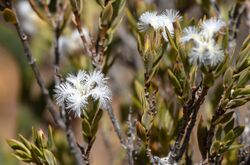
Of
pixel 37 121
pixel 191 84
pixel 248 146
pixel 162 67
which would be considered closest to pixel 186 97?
pixel 191 84

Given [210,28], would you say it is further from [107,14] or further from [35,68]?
[35,68]

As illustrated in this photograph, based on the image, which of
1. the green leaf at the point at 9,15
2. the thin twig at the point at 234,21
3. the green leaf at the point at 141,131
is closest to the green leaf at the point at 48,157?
the green leaf at the point at 141,131

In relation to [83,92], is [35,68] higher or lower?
higher

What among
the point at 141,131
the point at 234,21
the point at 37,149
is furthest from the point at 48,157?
the point at 234,21

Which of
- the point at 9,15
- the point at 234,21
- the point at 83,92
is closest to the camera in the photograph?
the point at 83,92

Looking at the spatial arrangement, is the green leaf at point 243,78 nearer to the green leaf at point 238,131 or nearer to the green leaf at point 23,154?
the green leaf at point 238,131

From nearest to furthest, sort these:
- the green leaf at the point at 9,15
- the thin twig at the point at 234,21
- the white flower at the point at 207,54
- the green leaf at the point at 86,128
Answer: the white flower at the point at 207,54 < the green leaf at the point at 86,128 < the green leaf at the point at 9,15 < the thin twig at the point at 234,21

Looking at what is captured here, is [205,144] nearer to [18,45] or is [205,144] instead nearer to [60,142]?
[60,142]
